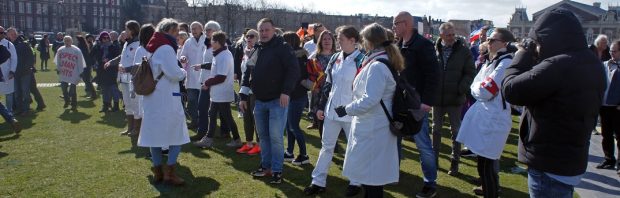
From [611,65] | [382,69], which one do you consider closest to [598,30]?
[611,65]

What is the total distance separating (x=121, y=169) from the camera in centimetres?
648

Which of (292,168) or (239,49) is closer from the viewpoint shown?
(292,168)

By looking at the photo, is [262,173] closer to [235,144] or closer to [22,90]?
[235,144]

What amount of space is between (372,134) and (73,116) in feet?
30.8

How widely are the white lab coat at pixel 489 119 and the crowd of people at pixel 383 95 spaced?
0.01 meters

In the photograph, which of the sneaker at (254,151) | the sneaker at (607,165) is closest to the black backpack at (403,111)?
the sneaker at (254,151)

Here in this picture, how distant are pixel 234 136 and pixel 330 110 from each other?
10.1 ft

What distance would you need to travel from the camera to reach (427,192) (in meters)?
5.53

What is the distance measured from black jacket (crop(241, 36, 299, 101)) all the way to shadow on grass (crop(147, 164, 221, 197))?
1248 mm

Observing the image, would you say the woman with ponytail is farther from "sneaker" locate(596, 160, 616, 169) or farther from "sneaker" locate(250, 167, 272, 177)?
"sneaker" locate(596, 160, 616, 169)

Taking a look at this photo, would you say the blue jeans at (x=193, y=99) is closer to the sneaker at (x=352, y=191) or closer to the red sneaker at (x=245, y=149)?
the red sneaker at (x=245, y=149)

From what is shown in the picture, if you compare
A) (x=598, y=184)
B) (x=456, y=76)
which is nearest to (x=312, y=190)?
(x=456, y=76)

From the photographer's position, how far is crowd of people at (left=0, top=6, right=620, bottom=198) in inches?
113

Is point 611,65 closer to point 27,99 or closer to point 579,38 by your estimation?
point 579,38
